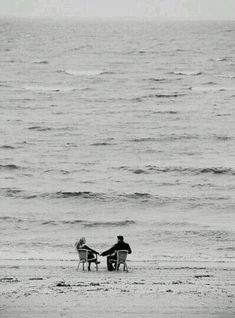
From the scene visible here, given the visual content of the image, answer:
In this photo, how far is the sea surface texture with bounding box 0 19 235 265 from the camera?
20.4 meters

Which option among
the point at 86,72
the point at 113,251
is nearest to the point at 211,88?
the point at 86,72

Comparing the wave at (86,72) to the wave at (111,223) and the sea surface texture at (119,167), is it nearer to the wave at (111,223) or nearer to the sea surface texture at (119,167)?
the sea surface texture at (119,167)

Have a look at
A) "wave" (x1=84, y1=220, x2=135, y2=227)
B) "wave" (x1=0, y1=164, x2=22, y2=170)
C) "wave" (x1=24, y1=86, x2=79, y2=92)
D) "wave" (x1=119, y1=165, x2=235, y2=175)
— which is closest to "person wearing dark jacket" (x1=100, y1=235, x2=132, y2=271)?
"wave" (x1=84, y1=220, x2=135, y2=227)

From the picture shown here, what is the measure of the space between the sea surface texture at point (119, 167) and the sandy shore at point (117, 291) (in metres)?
1.86

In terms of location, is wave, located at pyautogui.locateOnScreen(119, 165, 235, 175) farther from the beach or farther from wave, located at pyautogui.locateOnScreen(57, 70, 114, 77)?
wave, located at pyautogui.locateOnScreen(57, 70, 114, 77)

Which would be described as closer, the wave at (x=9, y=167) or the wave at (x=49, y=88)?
the wave at (x=9, y=167)

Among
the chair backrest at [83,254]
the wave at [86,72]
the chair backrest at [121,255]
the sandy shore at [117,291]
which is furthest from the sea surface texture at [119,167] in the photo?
the wave at [86,72]

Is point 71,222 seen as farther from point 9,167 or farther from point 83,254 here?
point 9,167

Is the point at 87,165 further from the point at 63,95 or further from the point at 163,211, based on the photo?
the point at 63,95

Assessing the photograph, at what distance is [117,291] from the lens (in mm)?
13141

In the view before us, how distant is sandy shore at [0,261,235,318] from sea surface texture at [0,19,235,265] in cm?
186

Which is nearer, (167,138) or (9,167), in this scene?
(9,167)

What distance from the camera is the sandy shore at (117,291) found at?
38.9ft

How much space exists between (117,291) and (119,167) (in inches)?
695
